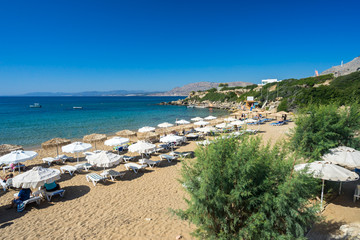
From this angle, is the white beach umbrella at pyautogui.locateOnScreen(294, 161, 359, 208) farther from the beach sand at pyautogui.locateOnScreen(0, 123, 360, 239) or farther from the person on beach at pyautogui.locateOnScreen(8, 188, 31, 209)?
the person on beach at pyautogui.locateOnScreen(8, 188, 31, 209)

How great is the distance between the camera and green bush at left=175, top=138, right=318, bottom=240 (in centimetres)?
330

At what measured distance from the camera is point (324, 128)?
764 cm

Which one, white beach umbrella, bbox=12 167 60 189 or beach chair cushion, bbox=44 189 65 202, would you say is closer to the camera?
white beach umbrella, bbox=12 167 60 189

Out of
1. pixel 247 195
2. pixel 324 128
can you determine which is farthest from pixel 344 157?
→ pixel 247 195

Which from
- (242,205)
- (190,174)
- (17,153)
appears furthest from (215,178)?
(17,153)

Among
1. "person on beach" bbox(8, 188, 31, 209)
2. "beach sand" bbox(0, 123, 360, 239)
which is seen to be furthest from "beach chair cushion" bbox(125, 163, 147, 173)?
"person on beach" bbox(8, 188, 31, 209)

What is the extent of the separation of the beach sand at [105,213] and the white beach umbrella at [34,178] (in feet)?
3.05

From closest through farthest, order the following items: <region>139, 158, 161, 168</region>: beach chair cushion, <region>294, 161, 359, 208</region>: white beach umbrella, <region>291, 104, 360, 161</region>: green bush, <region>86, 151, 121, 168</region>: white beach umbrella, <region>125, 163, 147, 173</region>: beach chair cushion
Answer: <region>294, 161, 359, 208</region>: white beach umbrella, <region>291, 104, 360, 161</region>: green bush, <region>86, 151, 121, 168</region>: white beach umbrella, <region>125, 163, 147, 173</region>: beach chair cushion, <region>139, 158, 161, 168</region>: beach chair cushion

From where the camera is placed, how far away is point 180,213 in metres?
3.89

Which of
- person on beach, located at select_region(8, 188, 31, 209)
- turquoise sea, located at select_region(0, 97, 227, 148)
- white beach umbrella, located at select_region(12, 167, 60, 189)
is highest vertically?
white beach umbrella, located at select_region(12, 167, 60, 189)

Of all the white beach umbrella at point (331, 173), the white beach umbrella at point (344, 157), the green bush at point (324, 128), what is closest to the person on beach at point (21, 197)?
the white beach umbrella at point (331, 173)

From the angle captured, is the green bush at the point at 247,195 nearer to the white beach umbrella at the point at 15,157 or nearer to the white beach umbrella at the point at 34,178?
the white beach umbrella at the point at 34,178

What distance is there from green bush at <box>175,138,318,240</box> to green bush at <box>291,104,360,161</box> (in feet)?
15.4

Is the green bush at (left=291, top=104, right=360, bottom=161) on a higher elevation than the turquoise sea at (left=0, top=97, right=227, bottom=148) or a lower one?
higher
